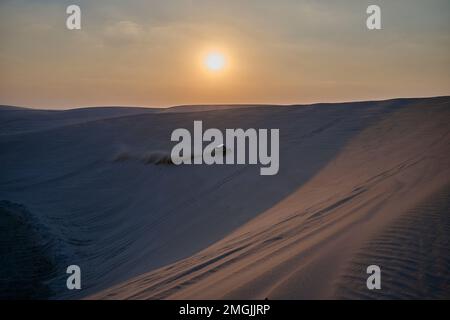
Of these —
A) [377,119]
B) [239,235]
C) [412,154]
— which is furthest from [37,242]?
[377,119]

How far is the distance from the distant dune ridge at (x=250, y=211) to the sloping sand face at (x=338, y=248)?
21mm

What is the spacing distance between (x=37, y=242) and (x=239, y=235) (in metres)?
5.05

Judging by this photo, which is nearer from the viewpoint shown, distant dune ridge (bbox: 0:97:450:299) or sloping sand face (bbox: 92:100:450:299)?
sloping sand face (bbox: 92:100:450:299)

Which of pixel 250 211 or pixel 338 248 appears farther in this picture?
pixel 250 211

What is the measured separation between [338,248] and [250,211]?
4654mm

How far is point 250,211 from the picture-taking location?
10.1 meters

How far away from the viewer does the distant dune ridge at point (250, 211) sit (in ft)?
16.8

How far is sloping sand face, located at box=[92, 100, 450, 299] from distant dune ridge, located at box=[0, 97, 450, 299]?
0.8 inches

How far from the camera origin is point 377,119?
16547 millimetres

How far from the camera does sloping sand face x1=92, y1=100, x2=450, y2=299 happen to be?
4707 mm

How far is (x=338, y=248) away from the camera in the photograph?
18.0ft

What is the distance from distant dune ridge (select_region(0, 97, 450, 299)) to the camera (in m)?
5.13

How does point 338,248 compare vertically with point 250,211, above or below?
below
